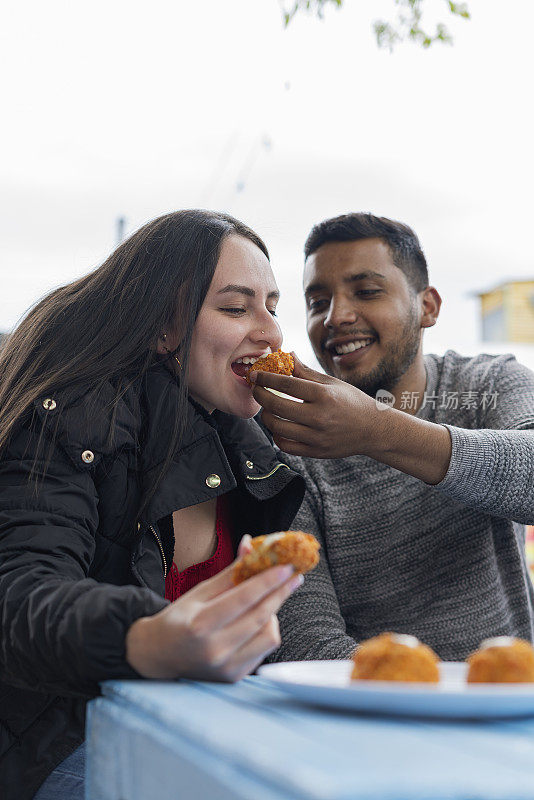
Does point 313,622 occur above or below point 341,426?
below

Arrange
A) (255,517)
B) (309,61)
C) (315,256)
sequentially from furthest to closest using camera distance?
(309,61), (315,256), (255,517)

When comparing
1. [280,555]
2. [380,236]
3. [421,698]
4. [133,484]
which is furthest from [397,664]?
[380,236]

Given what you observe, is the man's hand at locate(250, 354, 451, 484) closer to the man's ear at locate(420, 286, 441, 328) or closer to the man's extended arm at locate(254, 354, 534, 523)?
the man's extended arm at locate(254, 354, 534, 523)

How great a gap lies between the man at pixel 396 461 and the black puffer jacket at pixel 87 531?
179 millimetres

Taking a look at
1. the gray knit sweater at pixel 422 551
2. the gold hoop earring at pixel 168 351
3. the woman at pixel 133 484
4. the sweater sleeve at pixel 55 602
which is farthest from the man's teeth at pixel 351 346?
the sweater sleeve at pixel 55 602

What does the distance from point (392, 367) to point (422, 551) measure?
572 mm

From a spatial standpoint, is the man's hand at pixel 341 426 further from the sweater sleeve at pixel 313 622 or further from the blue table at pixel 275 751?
the blue table at pixel 275 751

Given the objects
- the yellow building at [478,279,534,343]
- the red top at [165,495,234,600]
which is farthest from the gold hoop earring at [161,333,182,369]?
the yellow building at [478,279,534,343]

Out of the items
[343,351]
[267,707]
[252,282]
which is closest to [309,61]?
[343,351]

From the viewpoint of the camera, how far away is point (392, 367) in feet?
7.86

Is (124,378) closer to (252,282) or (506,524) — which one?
(252,282)

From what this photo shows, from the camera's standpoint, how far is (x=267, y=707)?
845mm

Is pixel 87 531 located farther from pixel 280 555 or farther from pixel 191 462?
pixel 280 555

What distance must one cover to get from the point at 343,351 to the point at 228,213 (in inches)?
23.4
